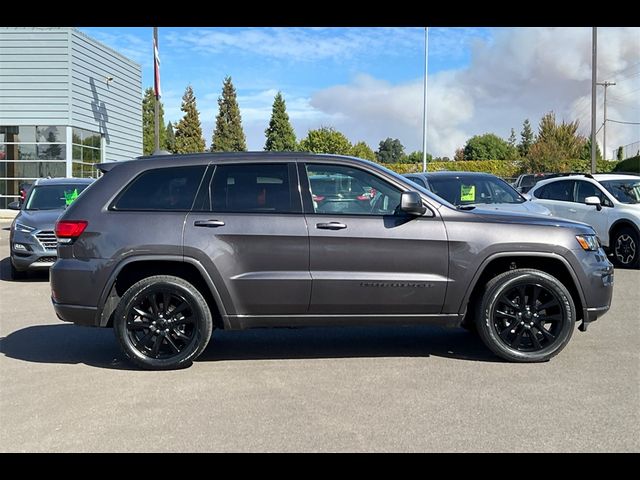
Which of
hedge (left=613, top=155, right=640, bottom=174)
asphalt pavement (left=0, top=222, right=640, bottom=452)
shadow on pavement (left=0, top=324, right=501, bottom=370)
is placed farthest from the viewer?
hedge (left=613, top=155, right=640, bottom=174)

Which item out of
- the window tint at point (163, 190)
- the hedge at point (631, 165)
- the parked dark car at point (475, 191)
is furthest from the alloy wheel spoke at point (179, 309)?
the hedge at point (631, 165)

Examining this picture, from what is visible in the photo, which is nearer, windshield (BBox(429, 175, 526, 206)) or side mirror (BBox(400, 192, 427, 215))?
side mirror (BBox(400, 192, 427, 215))

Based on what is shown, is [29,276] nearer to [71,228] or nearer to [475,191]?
[71,228]

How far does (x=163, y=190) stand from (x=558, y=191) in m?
9.85

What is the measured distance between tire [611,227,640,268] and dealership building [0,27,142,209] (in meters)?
22.0

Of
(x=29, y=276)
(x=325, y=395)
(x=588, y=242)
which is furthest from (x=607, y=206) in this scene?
(x=29, y=276)

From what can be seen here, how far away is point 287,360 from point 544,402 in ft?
7.50

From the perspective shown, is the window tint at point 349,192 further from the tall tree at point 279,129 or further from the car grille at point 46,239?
the tall tree at point 279,129

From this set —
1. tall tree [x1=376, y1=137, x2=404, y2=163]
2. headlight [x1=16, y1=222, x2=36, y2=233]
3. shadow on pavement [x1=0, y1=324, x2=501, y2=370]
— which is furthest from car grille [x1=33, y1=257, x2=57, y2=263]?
tall tree [x1=376, y1=137, x2=404, y2=163]

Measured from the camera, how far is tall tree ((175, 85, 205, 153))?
218 ft

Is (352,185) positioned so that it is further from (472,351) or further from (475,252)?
(472,351)

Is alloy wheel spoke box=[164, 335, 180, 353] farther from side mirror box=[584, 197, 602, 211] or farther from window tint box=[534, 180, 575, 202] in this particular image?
window tint box=[534, 180, 575, 202]

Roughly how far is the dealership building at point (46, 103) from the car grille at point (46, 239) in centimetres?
1743

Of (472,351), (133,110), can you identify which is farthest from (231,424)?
(133,110)
